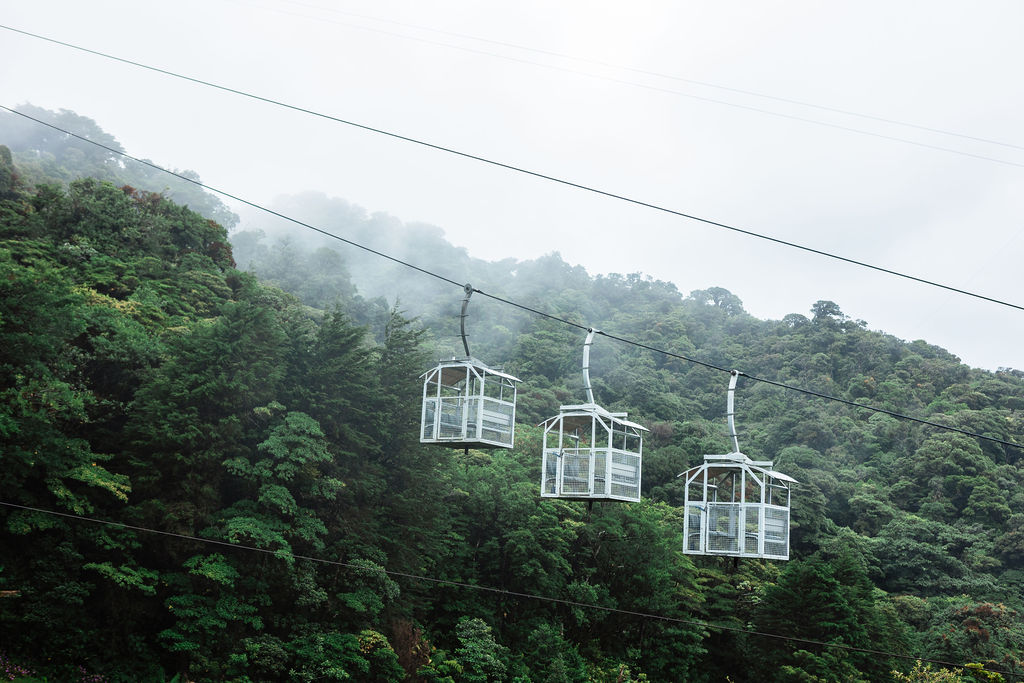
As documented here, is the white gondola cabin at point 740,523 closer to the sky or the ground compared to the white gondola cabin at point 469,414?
closer to the ground

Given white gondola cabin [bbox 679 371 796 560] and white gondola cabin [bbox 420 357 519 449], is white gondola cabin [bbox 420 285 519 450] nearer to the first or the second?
white gondola cabin [bbox 420 357 519 449]

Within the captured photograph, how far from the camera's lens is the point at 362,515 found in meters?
20.7

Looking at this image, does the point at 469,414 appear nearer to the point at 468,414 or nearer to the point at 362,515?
the point at 468,414

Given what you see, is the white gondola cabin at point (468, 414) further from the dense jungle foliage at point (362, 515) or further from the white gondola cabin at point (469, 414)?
the dense jungle foliage at point (362, 515)

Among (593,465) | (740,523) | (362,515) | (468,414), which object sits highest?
(468,414)

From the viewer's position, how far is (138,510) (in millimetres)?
17156

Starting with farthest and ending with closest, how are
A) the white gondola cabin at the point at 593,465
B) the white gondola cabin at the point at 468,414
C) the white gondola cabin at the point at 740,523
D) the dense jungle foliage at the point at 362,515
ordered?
the dense jungle foliage at the point at 362,515, the white gondola cabin at the point at 468,414, the white gondola cabin at the point at 593,465, the white gondola cabin at the point at 740,523

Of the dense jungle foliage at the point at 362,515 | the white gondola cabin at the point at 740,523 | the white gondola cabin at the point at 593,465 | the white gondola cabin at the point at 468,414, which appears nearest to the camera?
the white gondola cabin at the point at 740,523

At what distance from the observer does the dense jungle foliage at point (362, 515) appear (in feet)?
54.3

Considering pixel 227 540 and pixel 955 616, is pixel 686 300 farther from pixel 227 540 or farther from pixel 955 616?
pixel 227 540

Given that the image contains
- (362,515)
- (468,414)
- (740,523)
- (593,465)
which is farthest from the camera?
(362,515)

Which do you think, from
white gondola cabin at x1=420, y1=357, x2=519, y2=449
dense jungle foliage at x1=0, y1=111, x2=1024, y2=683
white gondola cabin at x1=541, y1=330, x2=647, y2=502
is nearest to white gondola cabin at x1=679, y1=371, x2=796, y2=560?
white gondola cabin at x1=541, y1=330, x2=647, y2=502

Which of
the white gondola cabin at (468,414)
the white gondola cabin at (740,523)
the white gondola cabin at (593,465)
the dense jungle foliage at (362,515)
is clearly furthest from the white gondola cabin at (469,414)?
the dense jungle foliage at (362,515)

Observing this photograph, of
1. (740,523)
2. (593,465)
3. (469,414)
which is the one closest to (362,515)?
(469,414)
